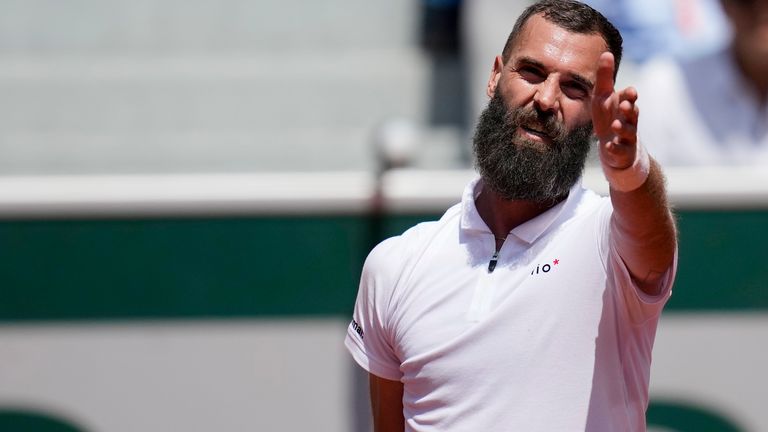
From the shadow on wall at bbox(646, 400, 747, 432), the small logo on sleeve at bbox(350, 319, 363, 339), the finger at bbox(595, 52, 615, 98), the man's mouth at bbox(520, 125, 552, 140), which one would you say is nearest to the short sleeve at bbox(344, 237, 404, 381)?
the small logo on sleeve at bbox(350, 319, 363, 339)

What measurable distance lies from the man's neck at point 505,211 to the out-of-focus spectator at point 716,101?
2222 millimetres

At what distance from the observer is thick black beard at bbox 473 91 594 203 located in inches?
81.9

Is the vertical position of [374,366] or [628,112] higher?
[628,112]

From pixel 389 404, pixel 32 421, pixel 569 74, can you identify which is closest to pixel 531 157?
pixel 569 74

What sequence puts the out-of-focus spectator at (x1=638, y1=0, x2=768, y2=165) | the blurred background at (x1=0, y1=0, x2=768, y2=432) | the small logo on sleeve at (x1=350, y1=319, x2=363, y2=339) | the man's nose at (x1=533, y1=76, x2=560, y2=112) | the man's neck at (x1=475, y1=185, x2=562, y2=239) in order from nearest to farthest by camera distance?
the man's nose at (x1=533, y1=76, x2=560, y2=112) < the man's neck at (x1=475, y1=185, x2=562, y2=239) < the small logo on sleeve at (x1=350, y1=319, x2=363, y2=339) < the blurred background at (x1=0, y1=0, x2=768, y2=432) < the out-of-focus spectator at (x1=638, y1=0, x2=768, y2=165)

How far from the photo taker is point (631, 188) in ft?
6.03

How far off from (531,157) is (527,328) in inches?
12.0

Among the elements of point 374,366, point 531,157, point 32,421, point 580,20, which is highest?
point 580,20

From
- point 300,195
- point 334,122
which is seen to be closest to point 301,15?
point 334,122

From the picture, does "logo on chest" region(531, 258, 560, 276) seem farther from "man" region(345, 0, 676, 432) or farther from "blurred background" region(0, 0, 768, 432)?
"blurred background" region(0, 0, 768, 432)

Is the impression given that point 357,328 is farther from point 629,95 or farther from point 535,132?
point 629,95

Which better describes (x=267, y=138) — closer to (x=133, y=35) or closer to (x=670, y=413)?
(x=133, y=35)

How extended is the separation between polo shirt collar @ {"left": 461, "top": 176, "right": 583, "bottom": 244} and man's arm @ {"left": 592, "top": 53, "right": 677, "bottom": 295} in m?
0.22

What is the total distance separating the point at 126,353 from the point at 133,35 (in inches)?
111
